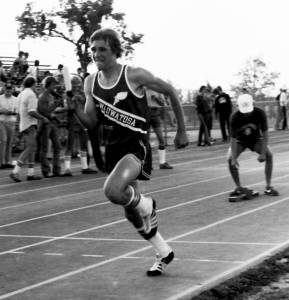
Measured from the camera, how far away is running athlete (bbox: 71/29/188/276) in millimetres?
6980

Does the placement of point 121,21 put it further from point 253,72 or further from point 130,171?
point 130,171

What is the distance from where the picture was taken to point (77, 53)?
5119 centimetres

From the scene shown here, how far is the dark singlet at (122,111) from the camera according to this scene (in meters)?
7.07

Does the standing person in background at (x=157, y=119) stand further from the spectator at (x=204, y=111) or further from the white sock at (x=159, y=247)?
the white sock at (x=159, y=247)

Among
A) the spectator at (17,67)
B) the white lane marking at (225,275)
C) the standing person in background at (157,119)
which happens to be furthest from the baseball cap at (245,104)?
the spectator at (17,67)

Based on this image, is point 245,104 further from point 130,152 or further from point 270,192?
point 130,152

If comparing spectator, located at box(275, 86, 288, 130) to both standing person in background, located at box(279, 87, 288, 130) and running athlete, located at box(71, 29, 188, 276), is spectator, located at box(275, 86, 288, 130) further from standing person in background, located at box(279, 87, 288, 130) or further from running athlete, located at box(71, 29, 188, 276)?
running athlete, located at box(71, 29, 188, 276)

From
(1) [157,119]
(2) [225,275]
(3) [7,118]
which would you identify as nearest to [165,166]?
(1) [157,119]

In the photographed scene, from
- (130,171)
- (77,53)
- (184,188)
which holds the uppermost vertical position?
(77,53)

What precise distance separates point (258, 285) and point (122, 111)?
1.80 meters

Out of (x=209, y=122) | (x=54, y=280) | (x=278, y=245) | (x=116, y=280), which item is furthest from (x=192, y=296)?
(x=209, y=122)

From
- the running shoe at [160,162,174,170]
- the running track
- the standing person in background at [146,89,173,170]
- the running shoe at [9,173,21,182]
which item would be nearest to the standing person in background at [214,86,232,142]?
the standing person in background at [146,89,173,170]

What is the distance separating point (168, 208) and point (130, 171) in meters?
4.96

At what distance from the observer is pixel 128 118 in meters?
7.06
